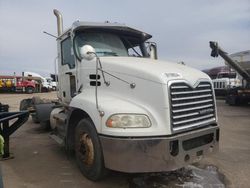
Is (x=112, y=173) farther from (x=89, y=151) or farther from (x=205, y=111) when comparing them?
(x=205, y=111)

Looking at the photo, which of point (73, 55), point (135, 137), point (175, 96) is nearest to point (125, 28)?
point (73, 55)

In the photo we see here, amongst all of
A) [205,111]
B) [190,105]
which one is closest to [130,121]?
[190,105]

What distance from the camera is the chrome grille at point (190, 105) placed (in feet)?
13.2

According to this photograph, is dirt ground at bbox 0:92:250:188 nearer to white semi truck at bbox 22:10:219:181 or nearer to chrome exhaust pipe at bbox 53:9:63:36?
white semi truck at bbox 22:10:219:181

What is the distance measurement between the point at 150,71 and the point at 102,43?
1777 mm

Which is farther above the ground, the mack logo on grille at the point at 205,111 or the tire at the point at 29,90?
the tire at the point at 29,90

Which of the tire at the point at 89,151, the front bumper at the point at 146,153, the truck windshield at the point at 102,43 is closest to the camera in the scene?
the front bumper at the point at 146,153

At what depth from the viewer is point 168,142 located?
12.5 feet

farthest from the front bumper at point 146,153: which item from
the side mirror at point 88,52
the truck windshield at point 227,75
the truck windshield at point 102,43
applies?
the truck windshield at point 227,75

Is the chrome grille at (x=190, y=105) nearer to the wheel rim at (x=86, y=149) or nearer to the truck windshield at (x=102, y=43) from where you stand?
the wheel rim at (x=86, y=149)

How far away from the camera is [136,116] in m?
3.94

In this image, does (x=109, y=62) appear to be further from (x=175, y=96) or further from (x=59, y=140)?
(x=59, y=140)

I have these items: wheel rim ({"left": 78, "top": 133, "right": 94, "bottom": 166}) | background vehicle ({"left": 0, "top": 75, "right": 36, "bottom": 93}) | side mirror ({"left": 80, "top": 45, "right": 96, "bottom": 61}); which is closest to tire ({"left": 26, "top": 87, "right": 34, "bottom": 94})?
background vehicle ({"left": 0, "top": 75, "right": 36, "bottom": 93})

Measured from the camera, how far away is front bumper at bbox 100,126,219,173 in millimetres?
3816
